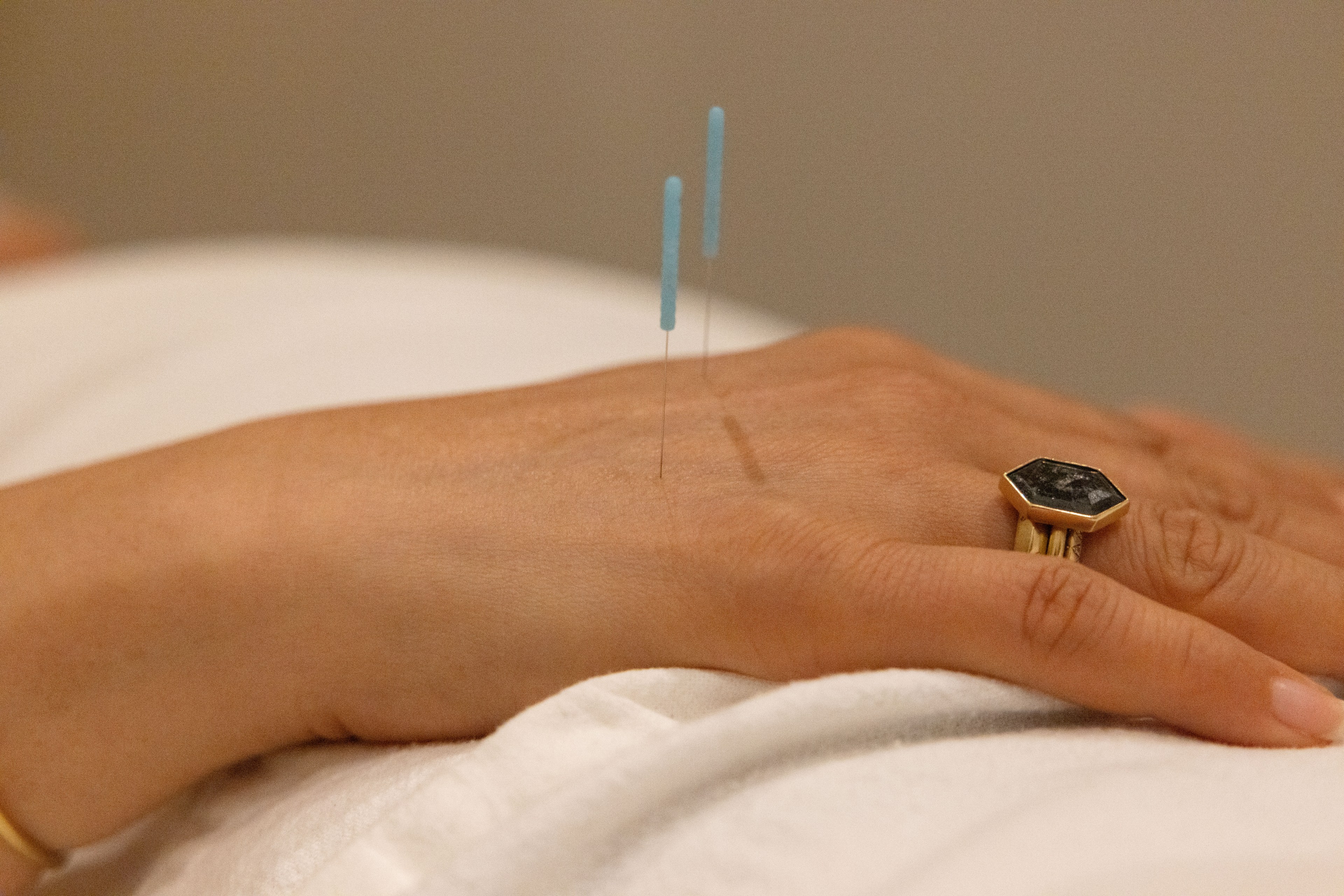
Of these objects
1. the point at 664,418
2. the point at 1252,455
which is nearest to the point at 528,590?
the point at 664,418

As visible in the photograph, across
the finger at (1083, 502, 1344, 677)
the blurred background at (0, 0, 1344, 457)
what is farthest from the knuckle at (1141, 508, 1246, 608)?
the blurred background at (0, 0, 1344, 457)

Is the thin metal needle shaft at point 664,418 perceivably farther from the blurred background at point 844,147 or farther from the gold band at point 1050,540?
the blurred background at point 844,147

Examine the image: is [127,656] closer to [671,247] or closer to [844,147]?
[671,247]


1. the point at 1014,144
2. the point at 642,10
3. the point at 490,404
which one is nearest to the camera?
the point at 490,404

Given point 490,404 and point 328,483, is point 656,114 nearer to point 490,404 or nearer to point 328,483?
point 490,404

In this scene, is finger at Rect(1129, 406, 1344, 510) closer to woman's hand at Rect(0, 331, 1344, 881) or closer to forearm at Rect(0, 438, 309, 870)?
woman's hand at Rect(0, 331, 1344, 881)

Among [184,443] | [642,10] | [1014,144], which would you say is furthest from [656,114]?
[184,443]
